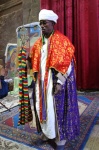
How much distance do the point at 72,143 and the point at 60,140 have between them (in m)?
0.27

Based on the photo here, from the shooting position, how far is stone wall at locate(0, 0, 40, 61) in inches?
177

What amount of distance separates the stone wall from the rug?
264cm

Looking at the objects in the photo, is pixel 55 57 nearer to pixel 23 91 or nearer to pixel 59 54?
pixel 59 54

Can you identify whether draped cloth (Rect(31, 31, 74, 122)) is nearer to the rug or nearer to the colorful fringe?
the colorful fringe

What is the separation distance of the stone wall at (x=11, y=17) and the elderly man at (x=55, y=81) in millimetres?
3051

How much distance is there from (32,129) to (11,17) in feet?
12.5

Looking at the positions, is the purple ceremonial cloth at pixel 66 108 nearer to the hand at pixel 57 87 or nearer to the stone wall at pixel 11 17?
the hand at pixel 57 87

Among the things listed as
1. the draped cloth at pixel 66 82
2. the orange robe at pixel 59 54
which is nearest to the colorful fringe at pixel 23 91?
the draped cloth at pixel 66 82

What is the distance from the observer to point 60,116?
158cm

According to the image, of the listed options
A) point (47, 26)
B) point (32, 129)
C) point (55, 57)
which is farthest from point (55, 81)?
point (32, 129)

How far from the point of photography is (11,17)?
5.10 meters

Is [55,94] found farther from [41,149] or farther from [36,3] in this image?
[36,3]

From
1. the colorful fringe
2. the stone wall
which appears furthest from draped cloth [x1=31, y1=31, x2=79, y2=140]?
the stone wall

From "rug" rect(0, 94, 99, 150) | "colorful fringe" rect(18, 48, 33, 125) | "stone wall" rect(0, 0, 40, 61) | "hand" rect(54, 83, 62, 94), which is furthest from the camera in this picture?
"stone wall" rect(0, 0, 40, 61)
